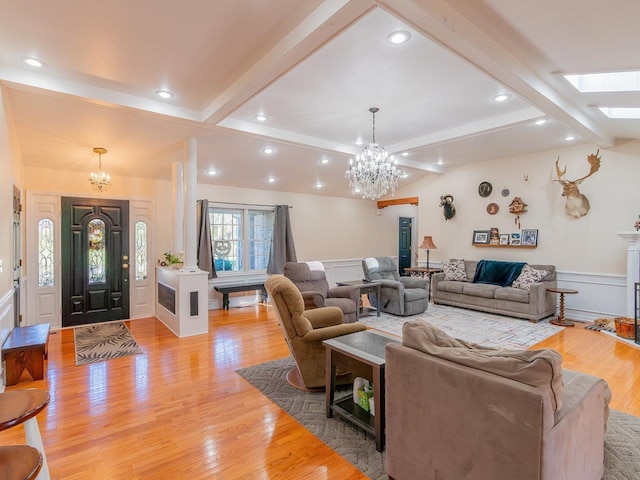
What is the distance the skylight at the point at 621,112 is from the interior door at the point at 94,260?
7.06 meters

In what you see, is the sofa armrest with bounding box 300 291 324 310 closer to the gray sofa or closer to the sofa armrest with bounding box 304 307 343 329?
the sofa armrest with bounding box 304 307 343 329

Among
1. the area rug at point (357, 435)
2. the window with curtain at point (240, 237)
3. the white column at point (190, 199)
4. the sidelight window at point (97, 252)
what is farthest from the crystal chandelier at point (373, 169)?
the sidelight window at point (97, 252)

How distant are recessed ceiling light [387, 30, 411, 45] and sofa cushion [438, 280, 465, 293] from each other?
4670 mm

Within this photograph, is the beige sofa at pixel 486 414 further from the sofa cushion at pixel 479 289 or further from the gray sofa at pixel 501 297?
the sofa cushion at pixel 479 289

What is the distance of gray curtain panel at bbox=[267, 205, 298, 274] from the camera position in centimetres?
739

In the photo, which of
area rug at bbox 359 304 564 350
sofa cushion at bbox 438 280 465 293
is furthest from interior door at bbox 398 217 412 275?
area rug at bbox 359 304 564 350

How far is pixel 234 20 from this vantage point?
2406 mm

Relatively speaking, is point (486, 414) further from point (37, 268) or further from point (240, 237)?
point (240, 237)

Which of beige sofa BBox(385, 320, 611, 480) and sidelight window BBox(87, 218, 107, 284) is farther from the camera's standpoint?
sidelight window BBox(87, 218, 107, 284)

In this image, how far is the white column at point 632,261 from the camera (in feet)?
15.7

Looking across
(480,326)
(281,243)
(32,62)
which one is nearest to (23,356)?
(32,62)

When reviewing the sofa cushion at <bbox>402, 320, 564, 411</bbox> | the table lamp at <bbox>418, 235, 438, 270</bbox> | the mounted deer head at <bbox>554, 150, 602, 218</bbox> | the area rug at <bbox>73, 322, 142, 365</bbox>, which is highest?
the mounted deer head at <bbox>554, 150, 602, 218</bbox>

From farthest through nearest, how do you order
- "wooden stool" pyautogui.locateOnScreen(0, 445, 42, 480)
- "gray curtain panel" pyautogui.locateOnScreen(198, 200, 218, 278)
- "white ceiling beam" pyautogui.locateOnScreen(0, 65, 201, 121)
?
"gray curtain panel" pyautogui.locateOnScreen(198, 200, 218, 278)
"white ceiling beam" pyautogui.locateOnScreen(0, 65, 201, 121)
"wooden stool" pyautogui.locateOnScreen(0, 445, 42, 480)

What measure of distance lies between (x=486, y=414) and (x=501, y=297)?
15.7ft
